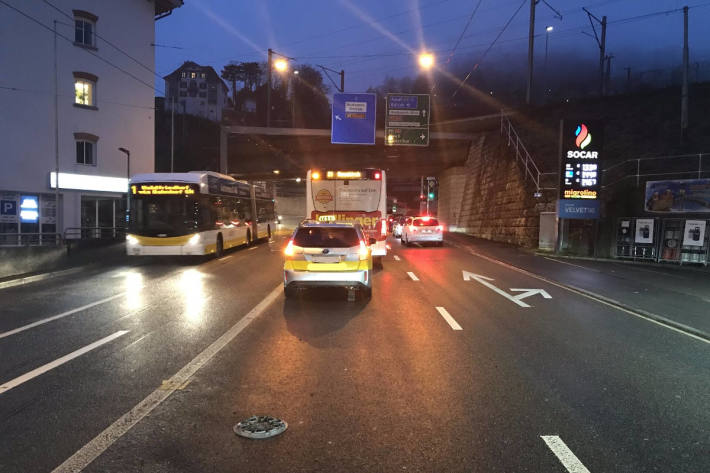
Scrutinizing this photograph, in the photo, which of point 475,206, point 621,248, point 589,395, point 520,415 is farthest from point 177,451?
point 475,206

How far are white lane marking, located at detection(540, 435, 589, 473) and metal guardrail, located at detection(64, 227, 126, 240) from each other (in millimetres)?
25642

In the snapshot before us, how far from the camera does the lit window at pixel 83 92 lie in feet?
89.8

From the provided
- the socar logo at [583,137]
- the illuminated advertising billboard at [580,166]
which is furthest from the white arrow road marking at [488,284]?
the socar logo at [583,137]

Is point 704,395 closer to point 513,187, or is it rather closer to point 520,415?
point 520,415

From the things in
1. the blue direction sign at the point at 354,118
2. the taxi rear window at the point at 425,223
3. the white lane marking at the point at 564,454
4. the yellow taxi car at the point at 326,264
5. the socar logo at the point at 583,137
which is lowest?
the white lane marking at the point at 564,454

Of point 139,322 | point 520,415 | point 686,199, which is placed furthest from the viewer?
point 686,199

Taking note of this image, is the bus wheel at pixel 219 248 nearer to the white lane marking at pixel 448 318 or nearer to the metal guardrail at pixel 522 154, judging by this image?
the white lane marking at pixel 448 318

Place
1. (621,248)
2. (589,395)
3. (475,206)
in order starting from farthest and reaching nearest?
(475,206)
(621,248)
(589,395)

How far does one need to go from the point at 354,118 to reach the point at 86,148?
14965 millimetres

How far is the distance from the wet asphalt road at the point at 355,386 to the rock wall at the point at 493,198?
18.5 metres

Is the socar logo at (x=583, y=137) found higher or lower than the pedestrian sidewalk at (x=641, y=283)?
higher

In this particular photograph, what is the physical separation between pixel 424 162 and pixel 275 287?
130 ft

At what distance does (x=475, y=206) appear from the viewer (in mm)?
40906

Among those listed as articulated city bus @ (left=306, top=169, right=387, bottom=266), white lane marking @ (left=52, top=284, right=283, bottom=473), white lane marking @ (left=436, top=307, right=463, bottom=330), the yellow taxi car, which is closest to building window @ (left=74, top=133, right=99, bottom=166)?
articulated city bus @ (left=306, top=169, right=387, bottom=266)
